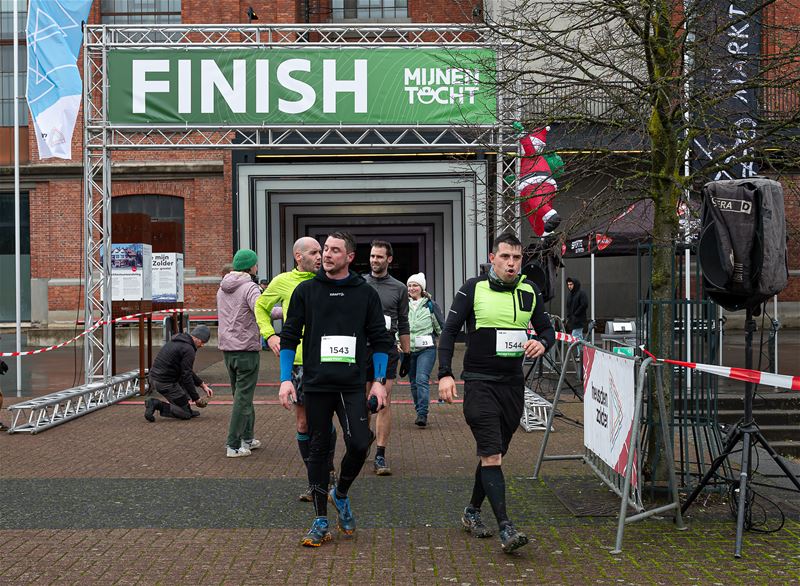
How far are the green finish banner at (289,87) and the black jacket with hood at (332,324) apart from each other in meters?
7.46

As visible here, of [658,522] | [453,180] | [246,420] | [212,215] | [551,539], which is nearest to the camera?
[551,539]

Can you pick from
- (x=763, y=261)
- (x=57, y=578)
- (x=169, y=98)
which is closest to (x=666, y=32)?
(x=763, y=261)

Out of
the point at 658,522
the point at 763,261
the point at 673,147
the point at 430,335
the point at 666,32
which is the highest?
the point at 666,32

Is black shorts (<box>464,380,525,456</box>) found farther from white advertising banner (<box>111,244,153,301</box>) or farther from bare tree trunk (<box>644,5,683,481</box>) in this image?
white advertising banner (<box>111,244,153,301</box>)

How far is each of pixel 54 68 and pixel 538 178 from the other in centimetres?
740

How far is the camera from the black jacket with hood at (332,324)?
606 cm

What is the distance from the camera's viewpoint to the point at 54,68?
14.0 metres

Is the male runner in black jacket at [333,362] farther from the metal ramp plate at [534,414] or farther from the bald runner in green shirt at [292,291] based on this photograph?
the metal ramp plate at [534,414]

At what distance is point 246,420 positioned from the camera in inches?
359

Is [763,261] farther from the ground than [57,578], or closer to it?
farther from the ground

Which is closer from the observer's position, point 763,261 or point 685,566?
point 685,566

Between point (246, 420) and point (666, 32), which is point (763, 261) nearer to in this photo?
point (666, 32)

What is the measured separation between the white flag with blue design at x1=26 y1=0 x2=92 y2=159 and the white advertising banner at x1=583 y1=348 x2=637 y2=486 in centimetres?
972

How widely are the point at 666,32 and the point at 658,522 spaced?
373 centimetres
